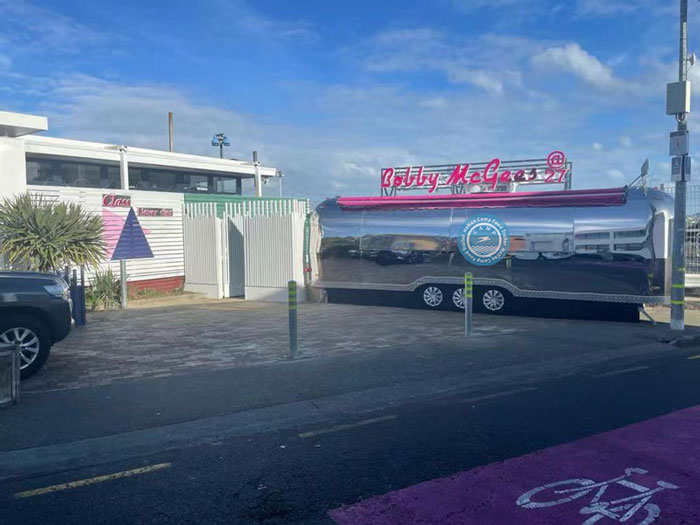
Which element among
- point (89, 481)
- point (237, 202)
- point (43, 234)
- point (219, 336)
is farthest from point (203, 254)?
point (89, 481)

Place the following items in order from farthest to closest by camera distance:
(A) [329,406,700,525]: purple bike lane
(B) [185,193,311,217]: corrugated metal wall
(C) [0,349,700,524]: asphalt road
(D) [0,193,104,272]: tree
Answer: (B) [185,193,311,217]: corrugated metal wall < (D) [0,193,104,272]: tree < (C) [0,349,700,524]: asphalt road < (A) [329,406,700,525]: purple bike lane

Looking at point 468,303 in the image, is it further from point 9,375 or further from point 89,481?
point 89,481

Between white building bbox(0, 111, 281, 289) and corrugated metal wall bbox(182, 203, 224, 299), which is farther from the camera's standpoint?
corrugated metal wall bbox(182, 203, 224, 299)

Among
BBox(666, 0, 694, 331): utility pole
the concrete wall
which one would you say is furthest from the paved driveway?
the concrete wall

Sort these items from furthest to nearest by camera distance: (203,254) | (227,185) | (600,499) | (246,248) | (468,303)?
(227,185) → (203,254) → (246,248) → (468,303) → (600,499)

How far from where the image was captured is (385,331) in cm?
1240

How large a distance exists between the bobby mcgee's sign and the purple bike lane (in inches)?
459

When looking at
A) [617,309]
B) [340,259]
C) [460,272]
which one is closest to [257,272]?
[340,259]

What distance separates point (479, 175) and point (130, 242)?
989 cm

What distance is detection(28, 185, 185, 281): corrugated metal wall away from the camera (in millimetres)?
16422

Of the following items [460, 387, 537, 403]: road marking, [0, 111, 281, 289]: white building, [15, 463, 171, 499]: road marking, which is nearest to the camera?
[15, 463, 171, 499]: road marking

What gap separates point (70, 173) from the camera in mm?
25281

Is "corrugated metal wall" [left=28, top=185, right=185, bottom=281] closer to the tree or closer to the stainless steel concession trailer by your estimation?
the tree

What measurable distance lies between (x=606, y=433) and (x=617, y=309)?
28.1 feet
